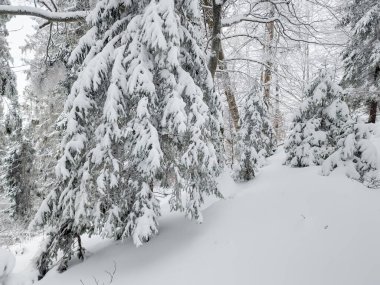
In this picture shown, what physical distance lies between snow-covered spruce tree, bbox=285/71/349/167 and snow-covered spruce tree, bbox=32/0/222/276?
13.3 feet

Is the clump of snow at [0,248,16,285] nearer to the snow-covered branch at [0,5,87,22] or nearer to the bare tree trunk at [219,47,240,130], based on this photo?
the snow-covered branch at [0,5,87,22]

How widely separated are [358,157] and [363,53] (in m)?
8.29

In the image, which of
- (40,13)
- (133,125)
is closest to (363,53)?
(133,125)

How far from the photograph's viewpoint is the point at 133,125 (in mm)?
4734

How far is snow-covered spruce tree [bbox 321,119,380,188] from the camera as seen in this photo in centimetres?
622

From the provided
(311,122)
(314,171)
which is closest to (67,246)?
(314,171)

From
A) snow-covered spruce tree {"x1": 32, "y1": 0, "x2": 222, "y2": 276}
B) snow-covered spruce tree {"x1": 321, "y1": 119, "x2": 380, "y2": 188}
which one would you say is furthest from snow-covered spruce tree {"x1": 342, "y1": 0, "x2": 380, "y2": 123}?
snow-covered spruce tree {"x1": 32, "y1": 0, "x2": 222, "y2": 276}

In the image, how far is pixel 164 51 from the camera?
184 inches

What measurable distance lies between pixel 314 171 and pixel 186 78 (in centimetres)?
444

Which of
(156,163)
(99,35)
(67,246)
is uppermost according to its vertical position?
(99,35)

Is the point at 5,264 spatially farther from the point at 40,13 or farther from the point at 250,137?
the point at 250,137

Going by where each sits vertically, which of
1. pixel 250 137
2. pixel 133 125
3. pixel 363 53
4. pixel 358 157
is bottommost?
pixel 358 157

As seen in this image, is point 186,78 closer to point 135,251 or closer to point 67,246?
point 135,251

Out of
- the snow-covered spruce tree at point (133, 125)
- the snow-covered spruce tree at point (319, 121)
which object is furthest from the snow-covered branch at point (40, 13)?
Result: the snow-covered spruce tree at point (319, 121)
